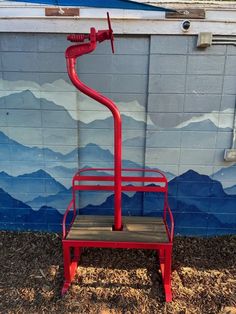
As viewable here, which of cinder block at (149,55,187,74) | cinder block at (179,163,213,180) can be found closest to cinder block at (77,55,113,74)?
cinder block at (149,55,187,74)

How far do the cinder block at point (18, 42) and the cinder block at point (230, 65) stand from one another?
2014 millimetres

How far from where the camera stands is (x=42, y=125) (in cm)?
343

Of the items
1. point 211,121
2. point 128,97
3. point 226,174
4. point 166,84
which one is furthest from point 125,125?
point 226,174

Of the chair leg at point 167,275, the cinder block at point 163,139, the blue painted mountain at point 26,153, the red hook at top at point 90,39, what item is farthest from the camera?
the blue painted mountain at point 26,153

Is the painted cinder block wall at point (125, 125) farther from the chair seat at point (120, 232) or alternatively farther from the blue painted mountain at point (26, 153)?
the chair seat at point (120, 232)

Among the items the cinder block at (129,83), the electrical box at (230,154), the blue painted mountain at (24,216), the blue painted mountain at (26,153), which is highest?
the cinder block at (129,83)

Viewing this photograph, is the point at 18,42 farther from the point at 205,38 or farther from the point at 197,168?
the point at 197,168

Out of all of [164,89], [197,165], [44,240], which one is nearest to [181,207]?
[197,165]

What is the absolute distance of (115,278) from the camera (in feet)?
9.94

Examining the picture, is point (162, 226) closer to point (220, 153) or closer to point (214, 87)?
point (220, 153)

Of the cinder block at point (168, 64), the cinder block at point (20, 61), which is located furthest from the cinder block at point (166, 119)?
the cinder block at point (20, 61)

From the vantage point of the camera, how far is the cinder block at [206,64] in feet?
10.5

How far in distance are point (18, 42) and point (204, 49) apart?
6.36ft

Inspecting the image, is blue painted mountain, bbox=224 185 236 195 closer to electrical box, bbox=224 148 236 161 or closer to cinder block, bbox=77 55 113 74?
electrical box, bbox=224 148 236 161
